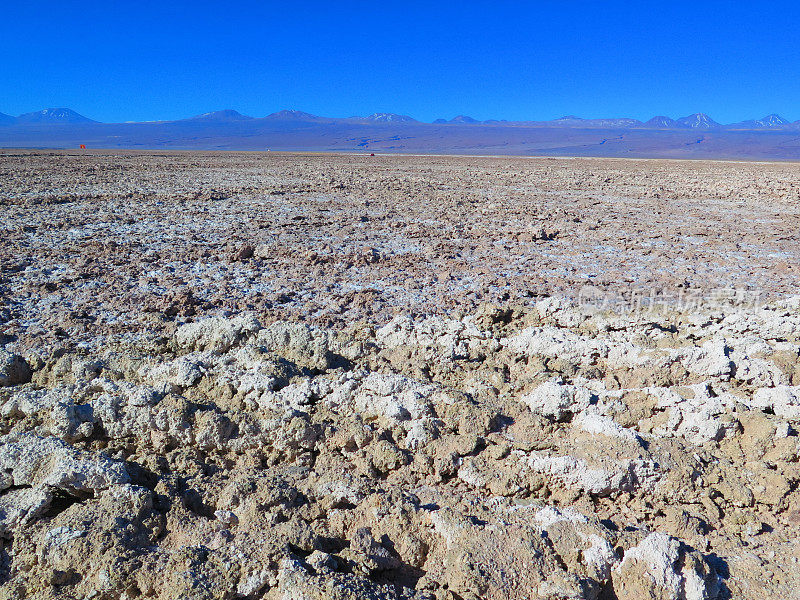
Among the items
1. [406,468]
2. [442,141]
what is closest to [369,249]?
[406,468]

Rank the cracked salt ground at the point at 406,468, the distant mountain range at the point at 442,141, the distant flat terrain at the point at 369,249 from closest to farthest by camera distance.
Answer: the cracked salt ground at the point at 406,468
the distant flat terrain at the point at 369,249
the distant mountain range at the point at 442,141

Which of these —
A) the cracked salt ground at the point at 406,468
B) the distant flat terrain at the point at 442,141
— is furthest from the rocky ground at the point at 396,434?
the distant flat terrain at the point at 442,141

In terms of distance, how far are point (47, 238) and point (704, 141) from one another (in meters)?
165

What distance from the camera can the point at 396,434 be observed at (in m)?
2.54

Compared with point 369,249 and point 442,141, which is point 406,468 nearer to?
point 369,249

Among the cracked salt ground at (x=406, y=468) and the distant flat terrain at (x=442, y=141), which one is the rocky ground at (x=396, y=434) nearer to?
the cracked salt ground at (x=406, y=468)

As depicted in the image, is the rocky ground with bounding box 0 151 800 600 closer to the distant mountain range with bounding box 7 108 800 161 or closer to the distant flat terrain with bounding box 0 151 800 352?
the distant flat terrain with bounding box 0 151 800 352

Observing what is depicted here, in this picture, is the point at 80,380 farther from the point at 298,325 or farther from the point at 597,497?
the point at 597,497

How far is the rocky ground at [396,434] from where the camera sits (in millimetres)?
1796

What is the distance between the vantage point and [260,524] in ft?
6.49

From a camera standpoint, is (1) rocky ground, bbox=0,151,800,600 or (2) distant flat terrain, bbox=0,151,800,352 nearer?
(1) rocky ground, bbox=0,151,800,600

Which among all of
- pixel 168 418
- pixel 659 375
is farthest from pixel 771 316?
pixel 168 418

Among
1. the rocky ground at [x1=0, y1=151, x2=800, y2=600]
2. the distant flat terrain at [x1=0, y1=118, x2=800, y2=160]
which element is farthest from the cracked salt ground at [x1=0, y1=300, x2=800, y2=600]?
the distant flat terrain at [x1=0, y1=118, x2=800, y2=160]

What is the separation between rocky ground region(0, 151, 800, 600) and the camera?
5.89 ft
